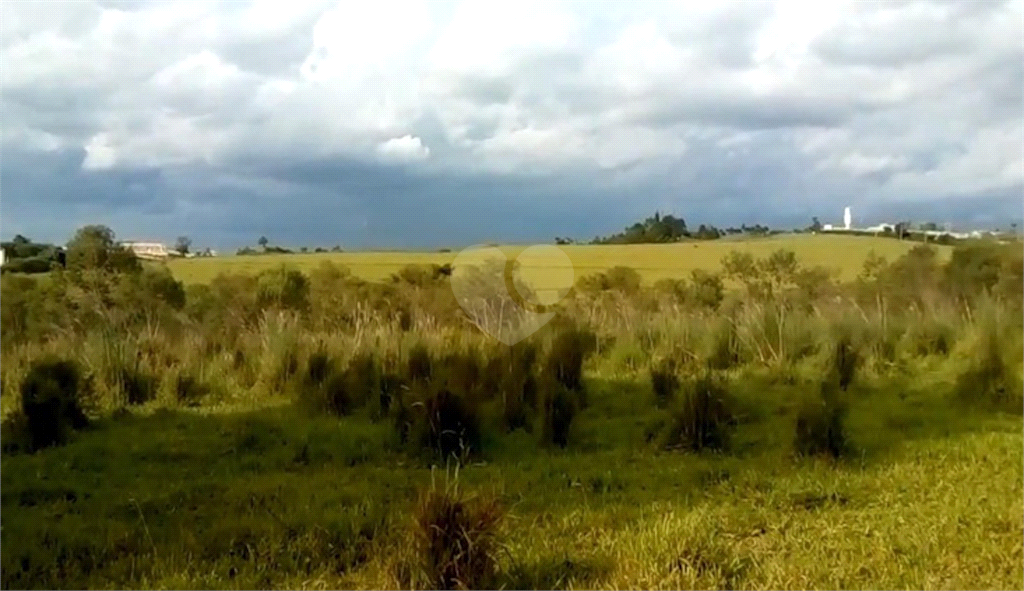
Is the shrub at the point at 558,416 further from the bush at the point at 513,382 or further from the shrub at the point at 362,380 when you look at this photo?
the shrub at the point at 362,380

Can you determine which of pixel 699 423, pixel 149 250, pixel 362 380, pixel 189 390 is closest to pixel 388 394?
pixel 362 380

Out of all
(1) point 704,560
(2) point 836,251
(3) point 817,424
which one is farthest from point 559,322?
(1) point 704,560

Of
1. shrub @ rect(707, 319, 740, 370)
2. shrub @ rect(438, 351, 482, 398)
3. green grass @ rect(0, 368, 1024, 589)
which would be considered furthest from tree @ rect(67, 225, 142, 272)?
shrub @ rect(707, 319, 740, 370)

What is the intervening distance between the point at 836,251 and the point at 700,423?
675cm

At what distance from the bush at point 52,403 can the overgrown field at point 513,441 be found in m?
0.02

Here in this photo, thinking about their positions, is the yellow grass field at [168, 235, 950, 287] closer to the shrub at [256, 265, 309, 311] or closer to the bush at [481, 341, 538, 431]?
the shrub at [256, 265, 309, 311]

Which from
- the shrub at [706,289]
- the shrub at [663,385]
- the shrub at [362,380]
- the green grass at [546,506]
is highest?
the shrub at [706,289]

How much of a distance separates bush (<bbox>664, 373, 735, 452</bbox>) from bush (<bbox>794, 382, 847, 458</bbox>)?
0.45 metres

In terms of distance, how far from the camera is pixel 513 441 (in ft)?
18.7

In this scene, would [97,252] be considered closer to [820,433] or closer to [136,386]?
[136,386]

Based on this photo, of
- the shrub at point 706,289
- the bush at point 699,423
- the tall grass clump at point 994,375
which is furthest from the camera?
the shrub at point 706,289

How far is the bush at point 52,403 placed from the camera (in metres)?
5.54

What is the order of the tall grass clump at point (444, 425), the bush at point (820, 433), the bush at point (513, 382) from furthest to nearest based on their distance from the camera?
1. the bush at point (513, 382)
2. the tall grass clump at point (444, 425)
3. the bush at point (820, 433)

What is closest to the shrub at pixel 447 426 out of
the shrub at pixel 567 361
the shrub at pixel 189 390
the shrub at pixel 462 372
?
the shrub at pixel 462 372
